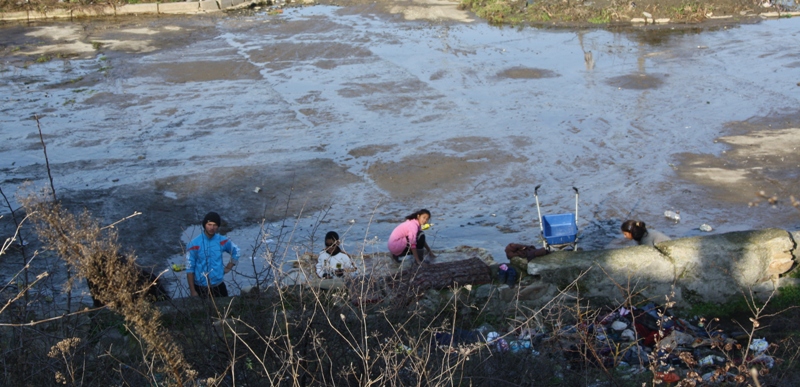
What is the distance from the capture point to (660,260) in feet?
24.4

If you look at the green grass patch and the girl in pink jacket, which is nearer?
the green grass patch

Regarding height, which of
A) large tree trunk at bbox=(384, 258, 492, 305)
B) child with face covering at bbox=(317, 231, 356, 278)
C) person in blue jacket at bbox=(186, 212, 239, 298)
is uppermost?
person in blue jacket at bbox=(186, 212, 239, 298)

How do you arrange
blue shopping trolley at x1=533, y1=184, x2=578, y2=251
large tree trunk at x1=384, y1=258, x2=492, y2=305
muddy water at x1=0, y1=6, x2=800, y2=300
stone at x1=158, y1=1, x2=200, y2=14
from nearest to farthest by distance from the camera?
large tree trunk at x1=384, y1=258, x2=492, y2=305, blue shopping trolley at x1=533, y1=184, x2=578, y2=251, muddy water at x1=0, y1=6, x2=800, y2=300, stone at x1=158, y1=1, x2=200, y2=14

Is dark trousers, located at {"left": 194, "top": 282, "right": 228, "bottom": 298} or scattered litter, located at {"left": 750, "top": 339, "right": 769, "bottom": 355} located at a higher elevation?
dark trousers, located at {"left": 194, "top": 282, "right": 228, "bottom": 298}

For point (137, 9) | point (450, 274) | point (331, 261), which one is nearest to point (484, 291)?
point (450, 274)

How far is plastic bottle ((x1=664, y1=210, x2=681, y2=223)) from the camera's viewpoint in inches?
384

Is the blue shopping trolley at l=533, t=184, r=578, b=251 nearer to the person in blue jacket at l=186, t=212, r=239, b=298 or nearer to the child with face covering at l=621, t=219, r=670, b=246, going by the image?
the child with face covering at l=621, t=219, r=670, b=246

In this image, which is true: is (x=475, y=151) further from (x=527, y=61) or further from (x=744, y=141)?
(x=527, y=61)

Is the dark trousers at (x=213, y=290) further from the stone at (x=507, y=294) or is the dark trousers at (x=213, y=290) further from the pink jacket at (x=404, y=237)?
the stone at (x=507, y=294)

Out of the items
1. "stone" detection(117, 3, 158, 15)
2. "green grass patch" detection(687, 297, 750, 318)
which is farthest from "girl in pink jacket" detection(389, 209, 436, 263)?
"stone" detection(117, 3, 158, 15)

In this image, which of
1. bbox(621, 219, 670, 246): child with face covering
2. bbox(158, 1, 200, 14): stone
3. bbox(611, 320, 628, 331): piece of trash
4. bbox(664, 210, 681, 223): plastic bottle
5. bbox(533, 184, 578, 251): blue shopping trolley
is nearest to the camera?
bbox(611, 320, 628, 331): piece of trash

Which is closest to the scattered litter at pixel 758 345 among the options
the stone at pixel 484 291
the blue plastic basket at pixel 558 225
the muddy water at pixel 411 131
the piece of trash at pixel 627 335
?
the piece of trash at pixel 627 335

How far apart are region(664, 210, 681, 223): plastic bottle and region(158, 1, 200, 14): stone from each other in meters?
18.8

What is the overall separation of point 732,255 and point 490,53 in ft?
38.1
